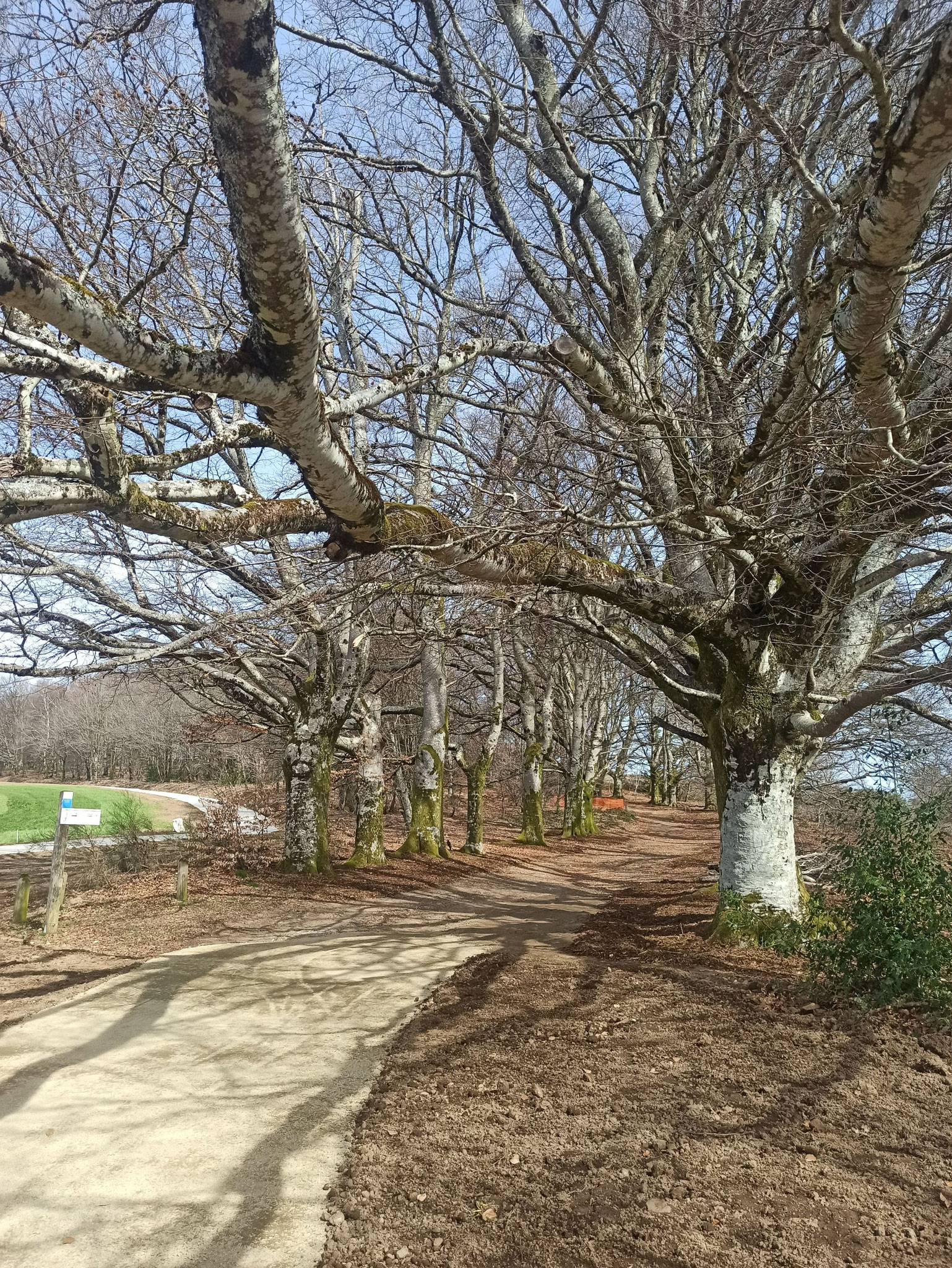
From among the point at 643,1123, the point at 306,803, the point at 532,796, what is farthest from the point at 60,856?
the point at 532,796

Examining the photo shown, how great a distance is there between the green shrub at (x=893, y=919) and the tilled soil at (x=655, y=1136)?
25 centimetres

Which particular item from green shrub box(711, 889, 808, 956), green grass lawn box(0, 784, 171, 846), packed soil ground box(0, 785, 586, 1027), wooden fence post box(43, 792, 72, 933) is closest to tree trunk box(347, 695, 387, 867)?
packed soil ground box(0, 785, 586, 1027)

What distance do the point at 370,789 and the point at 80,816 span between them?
640 cm

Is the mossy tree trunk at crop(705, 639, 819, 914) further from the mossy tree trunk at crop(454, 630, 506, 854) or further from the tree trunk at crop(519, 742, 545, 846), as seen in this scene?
the tree trunk at crop(519, 742, 545, 846)

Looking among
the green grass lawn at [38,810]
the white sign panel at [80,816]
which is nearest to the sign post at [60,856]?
the white sign panel at [80,816]

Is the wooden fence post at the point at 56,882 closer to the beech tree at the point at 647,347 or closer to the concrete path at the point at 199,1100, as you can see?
the concrete path at the point at 199,1100

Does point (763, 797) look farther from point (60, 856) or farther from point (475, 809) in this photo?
point (475, 809)

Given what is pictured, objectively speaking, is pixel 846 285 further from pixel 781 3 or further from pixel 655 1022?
pixel 655 1022

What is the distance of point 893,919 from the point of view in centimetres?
517

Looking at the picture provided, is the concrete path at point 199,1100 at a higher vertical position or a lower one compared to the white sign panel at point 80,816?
lower

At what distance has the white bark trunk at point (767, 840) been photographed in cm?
714

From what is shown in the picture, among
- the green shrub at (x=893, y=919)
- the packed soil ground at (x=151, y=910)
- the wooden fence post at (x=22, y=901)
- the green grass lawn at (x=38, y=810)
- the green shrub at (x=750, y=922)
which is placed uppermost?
the green shrub at (x=893, y=919)

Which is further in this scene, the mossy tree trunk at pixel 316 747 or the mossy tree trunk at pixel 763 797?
the mossy tree trunk at pixel 316 747

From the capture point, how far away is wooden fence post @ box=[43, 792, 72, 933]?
27.5ft
